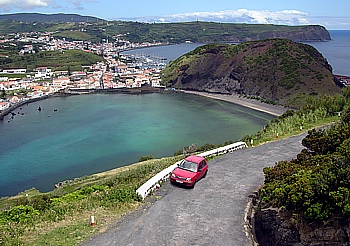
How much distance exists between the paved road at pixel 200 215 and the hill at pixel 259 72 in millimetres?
49185

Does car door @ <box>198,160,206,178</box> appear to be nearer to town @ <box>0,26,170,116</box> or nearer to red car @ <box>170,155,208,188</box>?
red car @ <box>170,155,208,188</box>

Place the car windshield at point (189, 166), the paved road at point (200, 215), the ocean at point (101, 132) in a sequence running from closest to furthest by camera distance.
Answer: the paved road at point (200, 215), the car windshield at point (189, 166), the ocean at point (101, 132)

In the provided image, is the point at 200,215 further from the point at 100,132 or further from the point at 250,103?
the point at 250,103

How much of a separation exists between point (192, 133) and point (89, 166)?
15.5 m

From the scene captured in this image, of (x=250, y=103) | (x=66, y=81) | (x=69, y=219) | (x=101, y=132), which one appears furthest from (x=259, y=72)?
(x=69, y=219)

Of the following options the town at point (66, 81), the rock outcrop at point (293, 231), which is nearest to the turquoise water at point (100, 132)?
the town at point (66, 81)

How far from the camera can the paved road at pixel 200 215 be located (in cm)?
805

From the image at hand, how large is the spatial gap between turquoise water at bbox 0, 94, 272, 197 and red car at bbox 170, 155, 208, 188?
1932cm

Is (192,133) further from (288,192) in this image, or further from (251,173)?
(288,192)

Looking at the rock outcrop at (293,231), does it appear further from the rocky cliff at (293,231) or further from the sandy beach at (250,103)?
the sandy beach at (250,103)

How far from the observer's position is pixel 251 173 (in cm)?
1260

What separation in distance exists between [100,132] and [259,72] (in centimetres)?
3785

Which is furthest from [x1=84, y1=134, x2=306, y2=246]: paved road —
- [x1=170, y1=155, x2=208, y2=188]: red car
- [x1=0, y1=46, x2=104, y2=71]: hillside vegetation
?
[x1=0, y1=46, x2=104, y2=71]: hillside vegetation

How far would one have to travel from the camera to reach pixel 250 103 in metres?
64.9
